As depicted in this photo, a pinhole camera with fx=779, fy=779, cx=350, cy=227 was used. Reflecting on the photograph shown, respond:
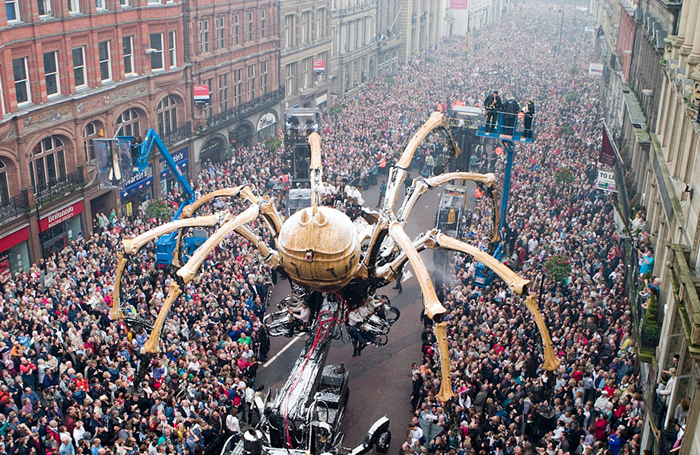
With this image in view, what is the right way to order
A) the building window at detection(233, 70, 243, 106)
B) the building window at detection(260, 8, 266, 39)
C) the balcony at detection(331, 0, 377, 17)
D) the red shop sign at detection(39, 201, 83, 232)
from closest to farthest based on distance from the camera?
the red shop sign at detection(39, 201, 83, 232)
the building window at detection(233, 70, 243, 106)
the building window at detection(260, 8, 266, 39)
the balcony at detection(331, 0, 377, 17)

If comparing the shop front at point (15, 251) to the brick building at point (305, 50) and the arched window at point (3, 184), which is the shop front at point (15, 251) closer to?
the arched window at point (3, 184)

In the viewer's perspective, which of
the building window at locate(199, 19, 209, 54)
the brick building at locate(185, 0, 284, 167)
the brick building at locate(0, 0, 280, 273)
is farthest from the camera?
the brick building at locate(185, 0, 284, 167)

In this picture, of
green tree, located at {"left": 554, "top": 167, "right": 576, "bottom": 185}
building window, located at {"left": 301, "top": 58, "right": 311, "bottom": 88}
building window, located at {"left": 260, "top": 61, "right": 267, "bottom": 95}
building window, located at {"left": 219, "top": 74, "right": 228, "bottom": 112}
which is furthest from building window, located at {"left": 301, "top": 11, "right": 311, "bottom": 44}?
green tree, located at {"left": 554, "top": 167, "right": 576, "bottom": 185}

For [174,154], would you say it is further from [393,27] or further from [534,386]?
[393,27]

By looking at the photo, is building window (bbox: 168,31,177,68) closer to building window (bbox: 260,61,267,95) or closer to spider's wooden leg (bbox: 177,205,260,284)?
building window (bbox: 260,61,267,95)

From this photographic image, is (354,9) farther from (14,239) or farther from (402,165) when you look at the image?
(402,165)

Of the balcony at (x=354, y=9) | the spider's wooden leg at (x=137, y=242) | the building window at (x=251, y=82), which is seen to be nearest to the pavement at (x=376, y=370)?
the spider's wooden leg at (x=137, y=242)

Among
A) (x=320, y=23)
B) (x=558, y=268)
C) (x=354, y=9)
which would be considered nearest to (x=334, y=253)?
(x=558, y=268)
